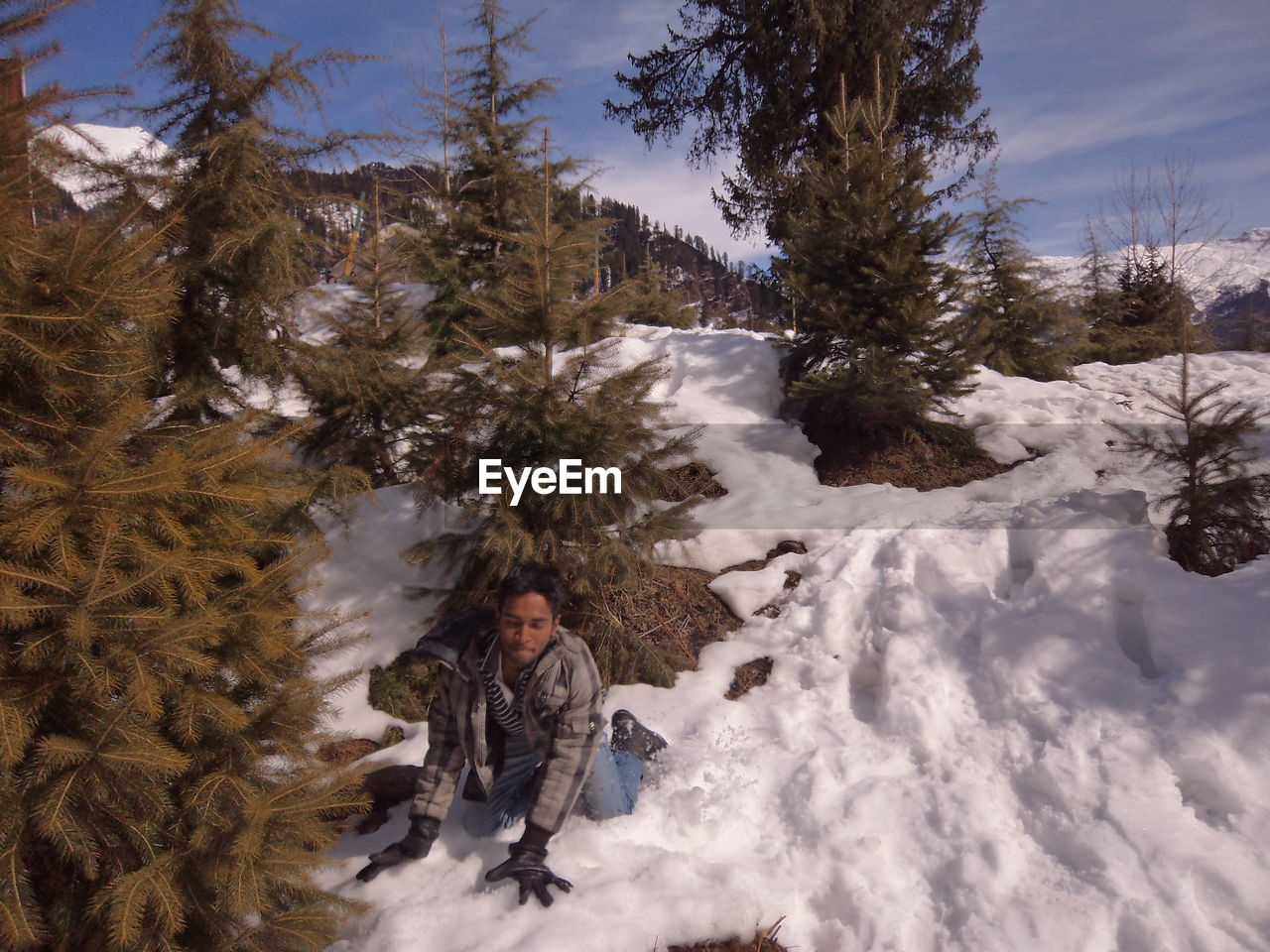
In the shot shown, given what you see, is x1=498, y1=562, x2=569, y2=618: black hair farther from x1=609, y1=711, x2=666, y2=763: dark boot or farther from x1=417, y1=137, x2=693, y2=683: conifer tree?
x1=417, y1=137, x2=693, y2=683: conifer tree

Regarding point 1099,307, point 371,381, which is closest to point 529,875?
point 371,381

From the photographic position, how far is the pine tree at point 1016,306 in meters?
11.5

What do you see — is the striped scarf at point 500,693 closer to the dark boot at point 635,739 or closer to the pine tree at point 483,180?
the dark boot at point 635,739

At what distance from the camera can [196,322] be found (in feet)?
16.5

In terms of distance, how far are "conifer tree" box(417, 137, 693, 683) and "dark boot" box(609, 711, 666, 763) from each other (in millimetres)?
817

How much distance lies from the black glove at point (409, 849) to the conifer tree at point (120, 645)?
35 cm

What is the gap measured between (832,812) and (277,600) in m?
2.71

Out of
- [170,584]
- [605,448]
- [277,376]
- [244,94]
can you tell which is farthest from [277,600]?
[244,94]

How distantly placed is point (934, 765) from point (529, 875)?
84.2 inches

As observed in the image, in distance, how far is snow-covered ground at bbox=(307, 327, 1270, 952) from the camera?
2.61 m

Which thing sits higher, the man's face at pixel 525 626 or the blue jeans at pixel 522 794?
the man's face at pixel 525 626

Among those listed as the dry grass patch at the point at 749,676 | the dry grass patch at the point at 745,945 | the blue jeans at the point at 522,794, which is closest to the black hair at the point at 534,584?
the blue jeans at the point at 522,794

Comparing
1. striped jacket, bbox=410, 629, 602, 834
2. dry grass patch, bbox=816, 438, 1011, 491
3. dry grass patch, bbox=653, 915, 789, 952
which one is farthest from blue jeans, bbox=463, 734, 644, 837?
dry grass patch, bbox=816, 438, 1011, 491

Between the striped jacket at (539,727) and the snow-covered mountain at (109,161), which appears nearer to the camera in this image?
the striped jacket at (539,727)
